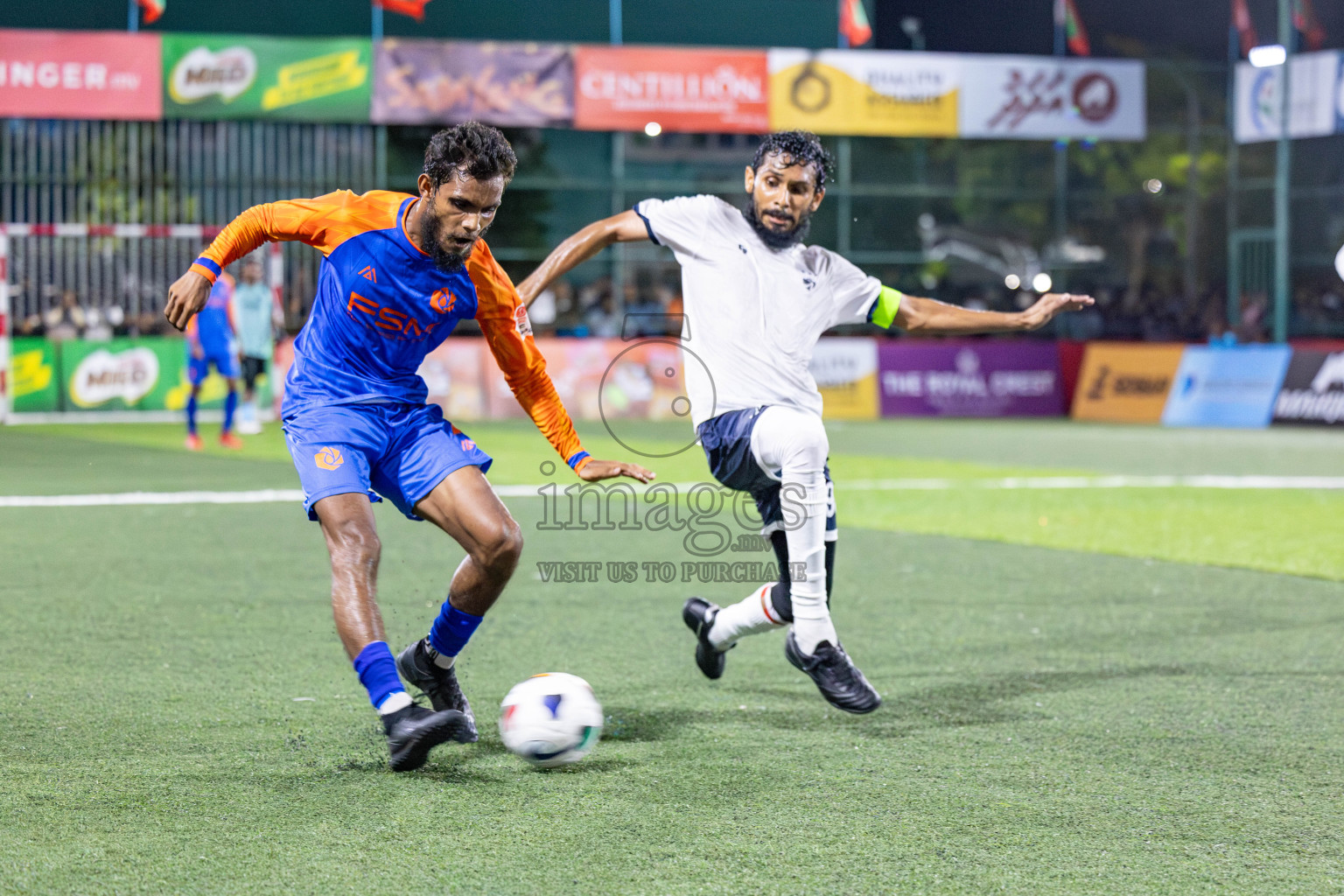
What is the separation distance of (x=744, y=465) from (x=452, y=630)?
128 cm

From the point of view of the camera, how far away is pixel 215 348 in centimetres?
1683

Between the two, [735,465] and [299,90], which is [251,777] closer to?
[735,465]

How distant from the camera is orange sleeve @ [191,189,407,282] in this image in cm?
453

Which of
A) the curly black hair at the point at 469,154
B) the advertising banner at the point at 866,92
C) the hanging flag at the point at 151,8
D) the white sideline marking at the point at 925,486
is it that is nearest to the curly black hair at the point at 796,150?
the curly black hair at the point at 469,154

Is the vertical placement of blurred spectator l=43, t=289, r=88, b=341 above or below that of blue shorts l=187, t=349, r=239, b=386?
above

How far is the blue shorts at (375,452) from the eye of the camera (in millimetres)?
4426

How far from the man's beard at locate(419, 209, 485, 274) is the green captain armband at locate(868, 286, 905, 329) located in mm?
1842

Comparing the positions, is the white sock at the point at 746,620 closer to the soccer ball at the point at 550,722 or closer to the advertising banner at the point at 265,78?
the soccer ball at the point at 550,722

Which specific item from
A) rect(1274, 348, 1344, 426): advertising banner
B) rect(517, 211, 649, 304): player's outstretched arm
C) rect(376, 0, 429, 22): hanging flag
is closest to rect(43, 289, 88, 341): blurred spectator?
rect(376, 0, 429, 22): hanging flag

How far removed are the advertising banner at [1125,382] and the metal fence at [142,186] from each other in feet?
42.2

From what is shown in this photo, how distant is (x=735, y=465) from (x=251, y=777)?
210 centimetres

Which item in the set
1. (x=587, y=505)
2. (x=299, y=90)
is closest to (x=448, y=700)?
(x=587, y=505)

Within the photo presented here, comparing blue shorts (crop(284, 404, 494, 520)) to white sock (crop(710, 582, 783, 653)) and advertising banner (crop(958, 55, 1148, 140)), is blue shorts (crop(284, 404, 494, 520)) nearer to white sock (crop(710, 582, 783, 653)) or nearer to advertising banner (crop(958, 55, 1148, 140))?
white sock (crop(710, 582, 783, 653))

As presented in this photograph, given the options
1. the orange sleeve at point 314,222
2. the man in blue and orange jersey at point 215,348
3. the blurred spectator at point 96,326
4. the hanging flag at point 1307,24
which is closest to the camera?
the orange sleeve at point 314,222
